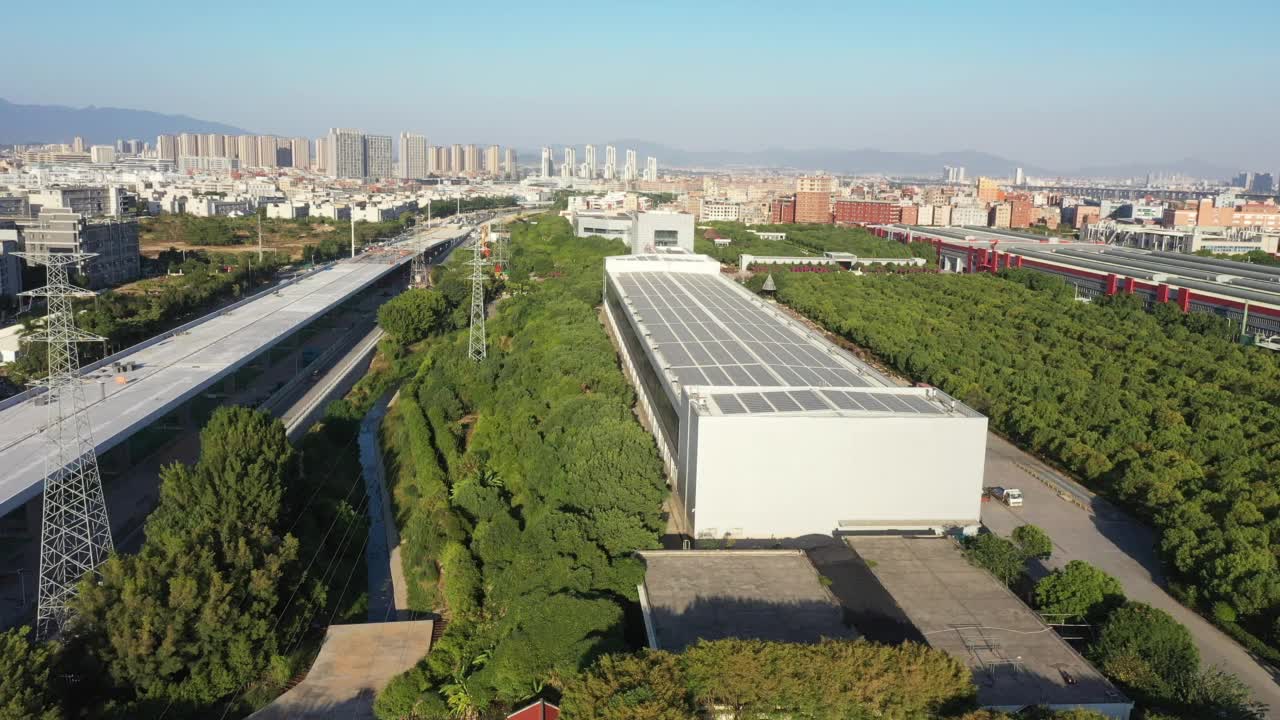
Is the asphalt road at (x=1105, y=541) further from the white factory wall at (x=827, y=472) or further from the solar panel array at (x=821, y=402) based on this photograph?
the solar panel array at (x=821, y=402)

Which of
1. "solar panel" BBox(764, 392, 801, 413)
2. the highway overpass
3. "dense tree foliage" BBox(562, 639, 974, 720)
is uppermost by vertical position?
"solar panel" BBox(764, 392, 801, 413)

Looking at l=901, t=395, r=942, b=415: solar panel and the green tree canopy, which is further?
l=901, t=395, r=942, b=415: solar panel

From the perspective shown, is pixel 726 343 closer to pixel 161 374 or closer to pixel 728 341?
pixel 728 341

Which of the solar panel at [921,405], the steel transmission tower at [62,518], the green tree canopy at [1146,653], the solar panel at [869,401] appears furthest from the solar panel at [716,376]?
the steel transmission tower at [62,518]

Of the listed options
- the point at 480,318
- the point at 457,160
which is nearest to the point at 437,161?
the point at 457,160

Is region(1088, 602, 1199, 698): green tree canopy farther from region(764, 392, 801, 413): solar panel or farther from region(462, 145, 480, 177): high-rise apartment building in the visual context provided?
region(462, 145, 480, 177): high-rise apartment building

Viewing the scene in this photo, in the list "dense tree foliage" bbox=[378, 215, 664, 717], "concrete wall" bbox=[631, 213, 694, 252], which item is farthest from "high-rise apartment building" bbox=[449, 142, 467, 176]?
"dense tree foliage" bbox=[378, 215, 664, 717]
